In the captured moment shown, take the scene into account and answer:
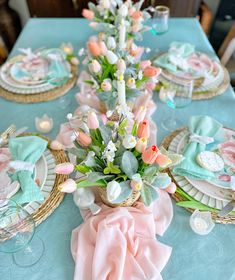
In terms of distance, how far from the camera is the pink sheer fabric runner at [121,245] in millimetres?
621

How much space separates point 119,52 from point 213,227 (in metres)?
0.64

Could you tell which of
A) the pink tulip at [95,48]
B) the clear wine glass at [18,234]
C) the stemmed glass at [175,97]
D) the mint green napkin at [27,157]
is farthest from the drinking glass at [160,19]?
the clear wine glass at [18,234]

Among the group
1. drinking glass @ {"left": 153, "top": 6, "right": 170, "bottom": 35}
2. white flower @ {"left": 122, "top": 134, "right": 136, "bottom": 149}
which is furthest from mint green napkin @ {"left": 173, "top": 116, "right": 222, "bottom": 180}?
drinking glass @ {"left": 153, "top": 6, "right": 170, "bottom": 35}

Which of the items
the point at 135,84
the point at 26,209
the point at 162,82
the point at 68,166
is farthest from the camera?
the point at 162,82

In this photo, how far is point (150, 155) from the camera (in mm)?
605

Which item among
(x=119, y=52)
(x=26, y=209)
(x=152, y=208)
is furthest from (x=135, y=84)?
(x=26, y=209)

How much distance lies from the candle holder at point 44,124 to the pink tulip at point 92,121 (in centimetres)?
38

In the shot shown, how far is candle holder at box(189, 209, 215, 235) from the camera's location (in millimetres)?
702

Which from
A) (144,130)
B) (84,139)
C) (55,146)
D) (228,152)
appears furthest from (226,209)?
(55,146)

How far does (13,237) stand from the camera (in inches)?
27.7

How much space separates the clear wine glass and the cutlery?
0.47 meters

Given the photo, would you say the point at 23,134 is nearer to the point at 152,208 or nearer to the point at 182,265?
the point at 152,208

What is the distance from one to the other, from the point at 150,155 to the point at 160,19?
89 cm

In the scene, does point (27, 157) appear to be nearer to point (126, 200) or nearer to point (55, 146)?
point (55, 146)
